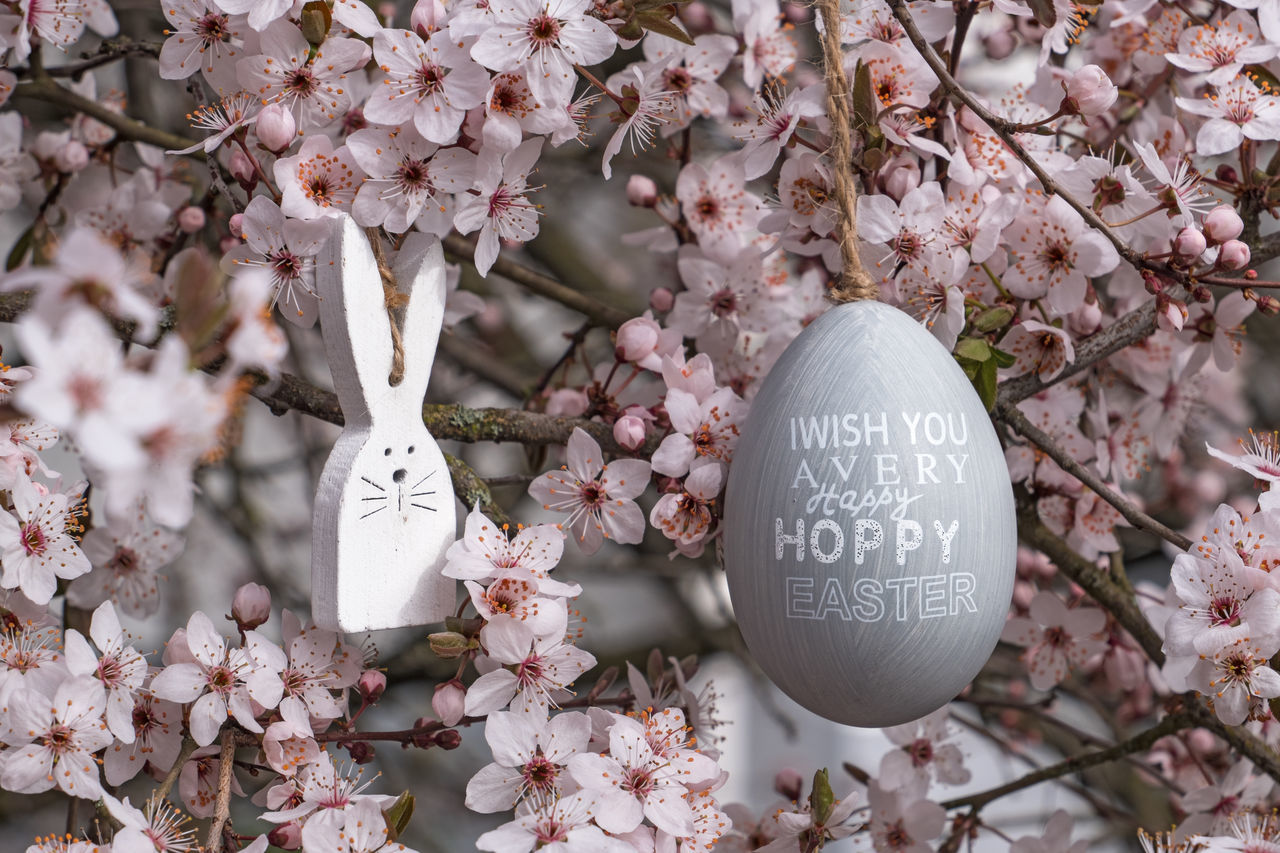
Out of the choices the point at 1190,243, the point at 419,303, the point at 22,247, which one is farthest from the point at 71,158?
the point at 1190,243

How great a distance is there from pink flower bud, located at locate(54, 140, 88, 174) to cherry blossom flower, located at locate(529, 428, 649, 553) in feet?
2.45

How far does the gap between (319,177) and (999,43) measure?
2.97 feet

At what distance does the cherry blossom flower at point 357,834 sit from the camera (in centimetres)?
85

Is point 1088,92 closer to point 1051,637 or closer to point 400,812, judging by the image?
point 1051,637

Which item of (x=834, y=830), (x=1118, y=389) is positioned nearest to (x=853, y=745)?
(x=1118, y=389)

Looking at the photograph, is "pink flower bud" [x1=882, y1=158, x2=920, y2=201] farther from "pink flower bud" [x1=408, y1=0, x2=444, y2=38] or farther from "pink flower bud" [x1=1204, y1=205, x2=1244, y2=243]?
"pink flower bud" [x1=408, y1=0, x2=444, y2=38]

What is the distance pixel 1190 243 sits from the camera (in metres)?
0.95

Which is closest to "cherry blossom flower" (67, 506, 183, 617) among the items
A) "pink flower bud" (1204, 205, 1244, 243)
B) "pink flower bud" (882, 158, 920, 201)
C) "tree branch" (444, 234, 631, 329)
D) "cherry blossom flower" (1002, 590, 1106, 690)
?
"tree branch" (444, 234, 631, 329)

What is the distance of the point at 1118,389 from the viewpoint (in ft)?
5.03

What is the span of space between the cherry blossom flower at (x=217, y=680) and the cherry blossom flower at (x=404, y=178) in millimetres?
355

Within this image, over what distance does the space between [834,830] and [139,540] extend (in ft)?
2.57

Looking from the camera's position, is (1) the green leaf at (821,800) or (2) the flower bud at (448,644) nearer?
(2) the flower bud at (448,644)

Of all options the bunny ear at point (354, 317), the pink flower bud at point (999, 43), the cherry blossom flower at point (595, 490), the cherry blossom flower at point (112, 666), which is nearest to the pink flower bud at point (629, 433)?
the cherry blossom flower at point (595, 490)

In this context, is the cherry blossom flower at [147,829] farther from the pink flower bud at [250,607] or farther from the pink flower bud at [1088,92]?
the pink flower bud at [1088,92]
